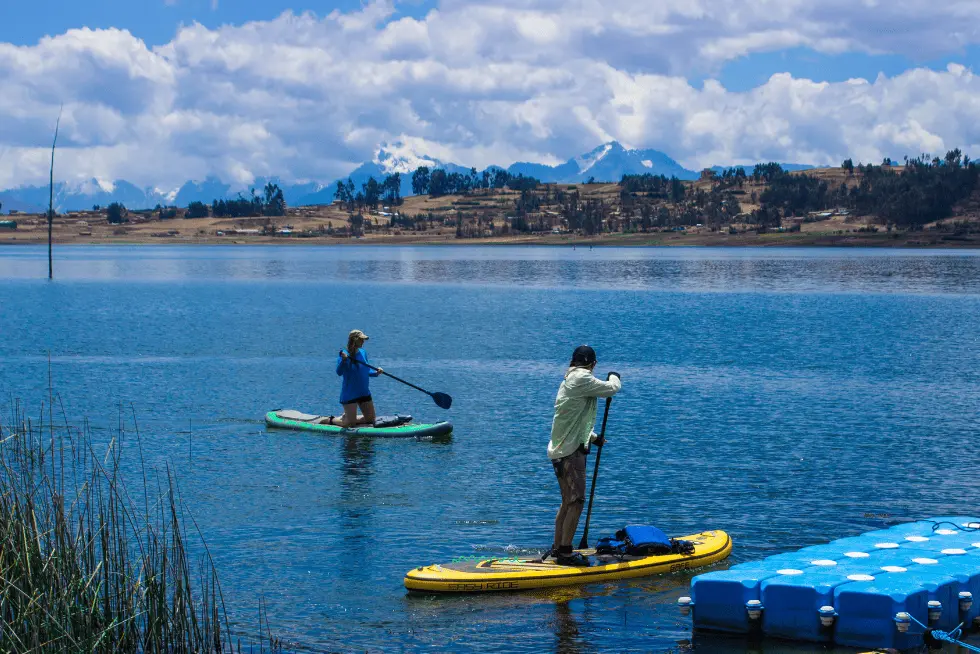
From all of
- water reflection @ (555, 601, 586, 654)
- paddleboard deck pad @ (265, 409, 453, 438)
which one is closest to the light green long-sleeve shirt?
water reflection @ (555, 601, 586, 654)

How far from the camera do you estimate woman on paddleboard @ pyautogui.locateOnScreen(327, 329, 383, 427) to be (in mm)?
24031

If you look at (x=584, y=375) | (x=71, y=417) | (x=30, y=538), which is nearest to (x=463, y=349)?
(x=71, y=417)

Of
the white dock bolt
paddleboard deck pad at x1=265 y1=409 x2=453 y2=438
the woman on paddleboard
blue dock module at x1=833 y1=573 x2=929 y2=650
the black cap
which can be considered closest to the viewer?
blue dock module at x1=833 y1=573 x2=929 y2=650

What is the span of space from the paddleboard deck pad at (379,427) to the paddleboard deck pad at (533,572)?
33.7 ft

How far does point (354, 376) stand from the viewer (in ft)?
81.0

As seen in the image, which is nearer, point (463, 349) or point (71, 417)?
point (71, 417)

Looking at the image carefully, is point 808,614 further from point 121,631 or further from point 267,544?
point 267,544

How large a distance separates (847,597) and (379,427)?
14.5 metres

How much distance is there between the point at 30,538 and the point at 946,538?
11059mm

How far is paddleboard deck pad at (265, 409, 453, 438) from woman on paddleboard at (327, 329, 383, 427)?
0.17m

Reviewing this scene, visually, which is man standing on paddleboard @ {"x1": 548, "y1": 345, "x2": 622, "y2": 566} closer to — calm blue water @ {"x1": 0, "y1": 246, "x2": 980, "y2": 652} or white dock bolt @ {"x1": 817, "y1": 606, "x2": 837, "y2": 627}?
calm blue water @ {"x1": 0, "y1": 246, "x2": 980, "y2": 652}

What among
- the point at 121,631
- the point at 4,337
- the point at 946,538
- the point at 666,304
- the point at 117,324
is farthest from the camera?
the point at 666,304

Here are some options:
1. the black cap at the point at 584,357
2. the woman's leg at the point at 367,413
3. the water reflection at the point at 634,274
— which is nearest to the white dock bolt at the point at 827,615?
the black cap at the point at 584,357

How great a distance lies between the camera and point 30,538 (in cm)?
1079
